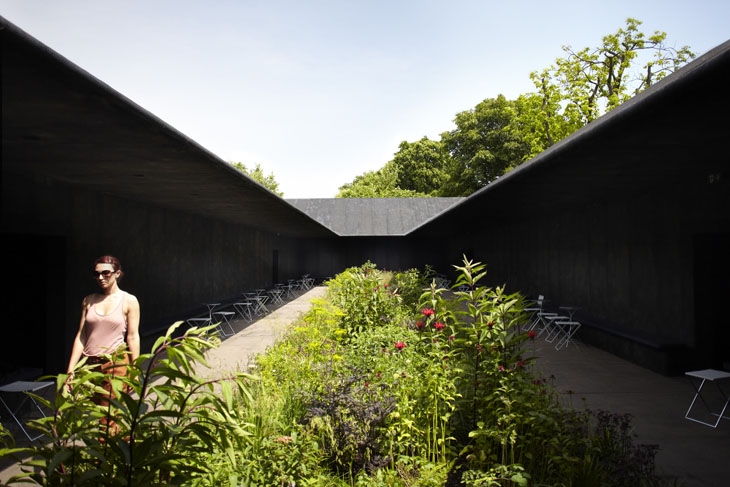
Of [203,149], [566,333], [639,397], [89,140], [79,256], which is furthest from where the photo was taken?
[566,333]

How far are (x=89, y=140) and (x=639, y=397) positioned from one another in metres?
6.59

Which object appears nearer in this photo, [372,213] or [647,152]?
[647,152]

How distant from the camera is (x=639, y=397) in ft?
18.3

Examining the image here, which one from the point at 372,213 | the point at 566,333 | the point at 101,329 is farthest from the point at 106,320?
the point at 372,213

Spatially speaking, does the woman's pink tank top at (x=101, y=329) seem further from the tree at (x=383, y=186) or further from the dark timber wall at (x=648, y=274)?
the tree at (x=383, y=186)

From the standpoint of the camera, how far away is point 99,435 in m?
1.77

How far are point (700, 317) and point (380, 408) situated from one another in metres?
5.84

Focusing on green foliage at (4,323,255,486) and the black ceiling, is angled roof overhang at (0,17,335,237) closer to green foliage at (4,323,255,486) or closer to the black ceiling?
the black ceiling

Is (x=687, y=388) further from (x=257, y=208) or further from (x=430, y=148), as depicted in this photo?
(x=430, y=148)

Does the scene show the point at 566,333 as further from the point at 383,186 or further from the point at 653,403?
the point at 383,186

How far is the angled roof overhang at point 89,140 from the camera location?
8.33 ft

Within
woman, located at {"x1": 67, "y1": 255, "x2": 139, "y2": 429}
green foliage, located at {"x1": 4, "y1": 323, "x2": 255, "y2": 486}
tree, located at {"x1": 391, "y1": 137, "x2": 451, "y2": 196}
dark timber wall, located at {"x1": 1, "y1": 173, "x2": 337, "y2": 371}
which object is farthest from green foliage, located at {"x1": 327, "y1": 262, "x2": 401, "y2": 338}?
tree, located at {"x1": 391, "y1": 137, "x2": 451, "y2": 196}

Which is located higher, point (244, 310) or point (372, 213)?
point (372, 213)

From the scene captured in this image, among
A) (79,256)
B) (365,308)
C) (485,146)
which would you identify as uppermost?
(485,146)
